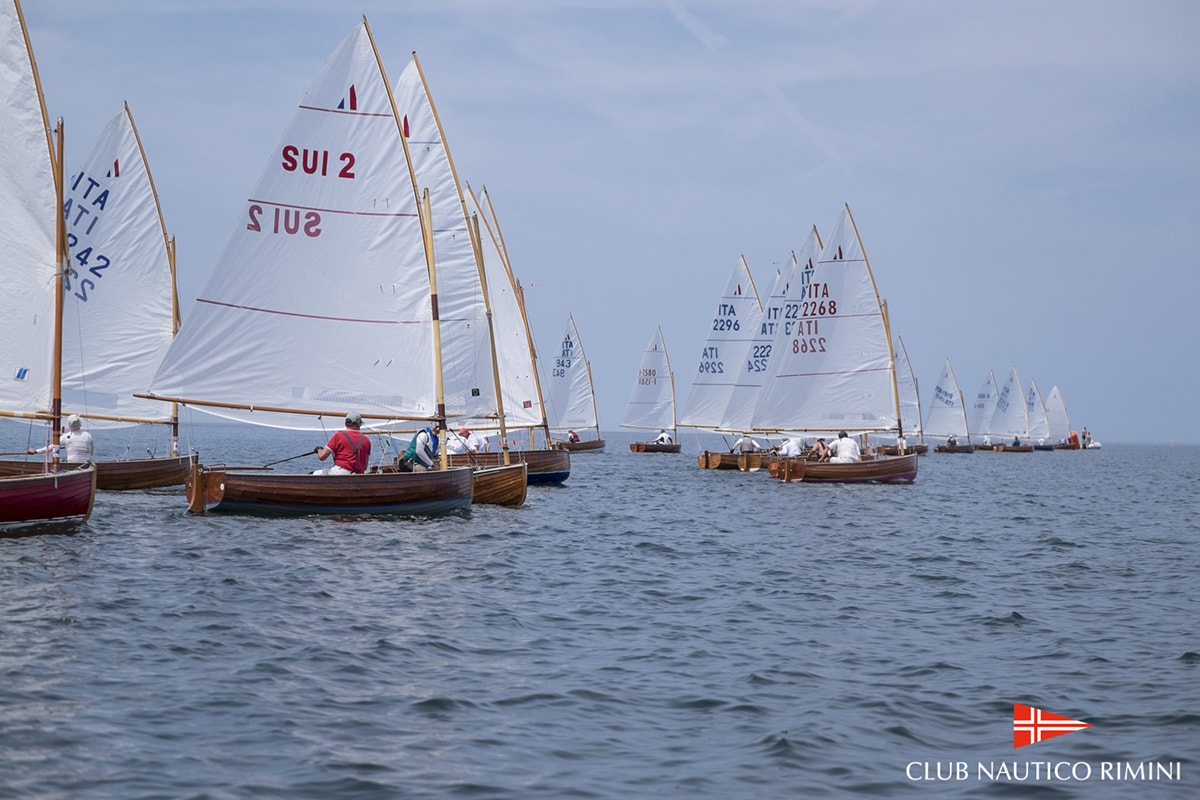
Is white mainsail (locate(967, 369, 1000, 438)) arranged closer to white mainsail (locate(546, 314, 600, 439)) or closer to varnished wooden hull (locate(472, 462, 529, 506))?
white mainsail (locate(546, 314, 600, 439))

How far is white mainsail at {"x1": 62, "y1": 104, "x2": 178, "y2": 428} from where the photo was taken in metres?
29.4

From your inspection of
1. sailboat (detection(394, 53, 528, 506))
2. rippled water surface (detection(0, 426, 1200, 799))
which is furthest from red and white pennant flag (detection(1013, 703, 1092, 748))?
sailboat (detection(394, 53, 528, 506))

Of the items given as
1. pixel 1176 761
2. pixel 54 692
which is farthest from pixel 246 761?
pixel 1176 761

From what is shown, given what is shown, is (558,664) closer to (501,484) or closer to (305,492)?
(305,492)

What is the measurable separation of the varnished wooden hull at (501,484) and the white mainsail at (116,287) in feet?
31.3

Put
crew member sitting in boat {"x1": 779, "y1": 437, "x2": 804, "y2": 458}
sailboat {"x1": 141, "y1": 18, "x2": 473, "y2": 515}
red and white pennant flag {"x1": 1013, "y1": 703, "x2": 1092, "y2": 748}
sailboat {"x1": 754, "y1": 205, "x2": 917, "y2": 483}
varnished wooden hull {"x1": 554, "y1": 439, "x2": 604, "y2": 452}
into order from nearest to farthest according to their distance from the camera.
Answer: red and white pennant flag {"x1": 1013, "y1": 703, "x2": 1092, "y2": 748} < sailboat {"x1": 141, "y1": 18, "x2": 473, "y2": 515} < sailboat {"x1": 754, "y1": 205, "x2": 917, "y2": 483} < crew member sitting in boat {"x1": 779, "y1": 437, "x2": 804, "y2": 458} < varnished wooden hull {"x1": 554, "y1": 439, "x2": 604, "y2": 452}

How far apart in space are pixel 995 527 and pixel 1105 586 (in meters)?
10.4

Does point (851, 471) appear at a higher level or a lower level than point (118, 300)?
lower

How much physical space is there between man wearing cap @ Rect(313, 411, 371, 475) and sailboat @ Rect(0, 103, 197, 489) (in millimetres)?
9019

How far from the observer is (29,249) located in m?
19.4

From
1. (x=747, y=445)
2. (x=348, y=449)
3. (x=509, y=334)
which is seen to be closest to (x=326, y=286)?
(x=348, y=449)

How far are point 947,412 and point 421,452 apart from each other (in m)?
93.8

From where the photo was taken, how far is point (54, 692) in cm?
917

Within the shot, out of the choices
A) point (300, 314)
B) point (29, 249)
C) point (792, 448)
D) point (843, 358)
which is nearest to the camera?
point (29, 249)
